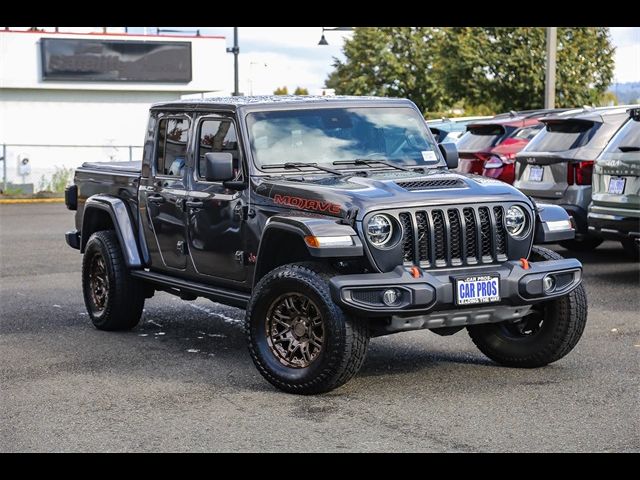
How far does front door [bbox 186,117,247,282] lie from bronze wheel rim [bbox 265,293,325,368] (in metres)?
0.81

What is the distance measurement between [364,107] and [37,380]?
10.2 ft

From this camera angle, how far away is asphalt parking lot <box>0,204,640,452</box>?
6434mm

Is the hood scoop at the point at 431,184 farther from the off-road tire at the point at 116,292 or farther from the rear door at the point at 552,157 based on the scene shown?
the rear door at the point at 552,157

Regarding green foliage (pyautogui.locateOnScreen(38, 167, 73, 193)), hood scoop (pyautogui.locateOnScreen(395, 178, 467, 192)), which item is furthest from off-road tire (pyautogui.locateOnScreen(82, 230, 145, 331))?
green foliage (pyautogui.locateOnScreen(38, 167, 73, 193))

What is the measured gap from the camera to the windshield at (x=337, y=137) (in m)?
8.67

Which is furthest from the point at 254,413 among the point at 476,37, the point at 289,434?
the point at 476,37

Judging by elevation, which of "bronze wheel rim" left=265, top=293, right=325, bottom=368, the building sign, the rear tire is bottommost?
the rear tire

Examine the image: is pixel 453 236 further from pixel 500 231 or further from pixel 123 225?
pixel 123 225

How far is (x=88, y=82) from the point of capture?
42875 millimetres

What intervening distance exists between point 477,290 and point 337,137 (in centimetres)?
190

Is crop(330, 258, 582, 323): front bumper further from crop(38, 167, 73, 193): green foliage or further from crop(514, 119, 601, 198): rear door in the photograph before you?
crop(38, 167, 73, 193): green foliage

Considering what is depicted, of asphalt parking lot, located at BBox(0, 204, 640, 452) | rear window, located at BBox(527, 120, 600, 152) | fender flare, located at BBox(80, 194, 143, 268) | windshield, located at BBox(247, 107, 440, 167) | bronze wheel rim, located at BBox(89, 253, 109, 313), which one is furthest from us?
rear window, located at BBox(527, 120, 600, 152)

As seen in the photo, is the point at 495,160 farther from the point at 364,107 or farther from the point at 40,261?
the point at 364,107
